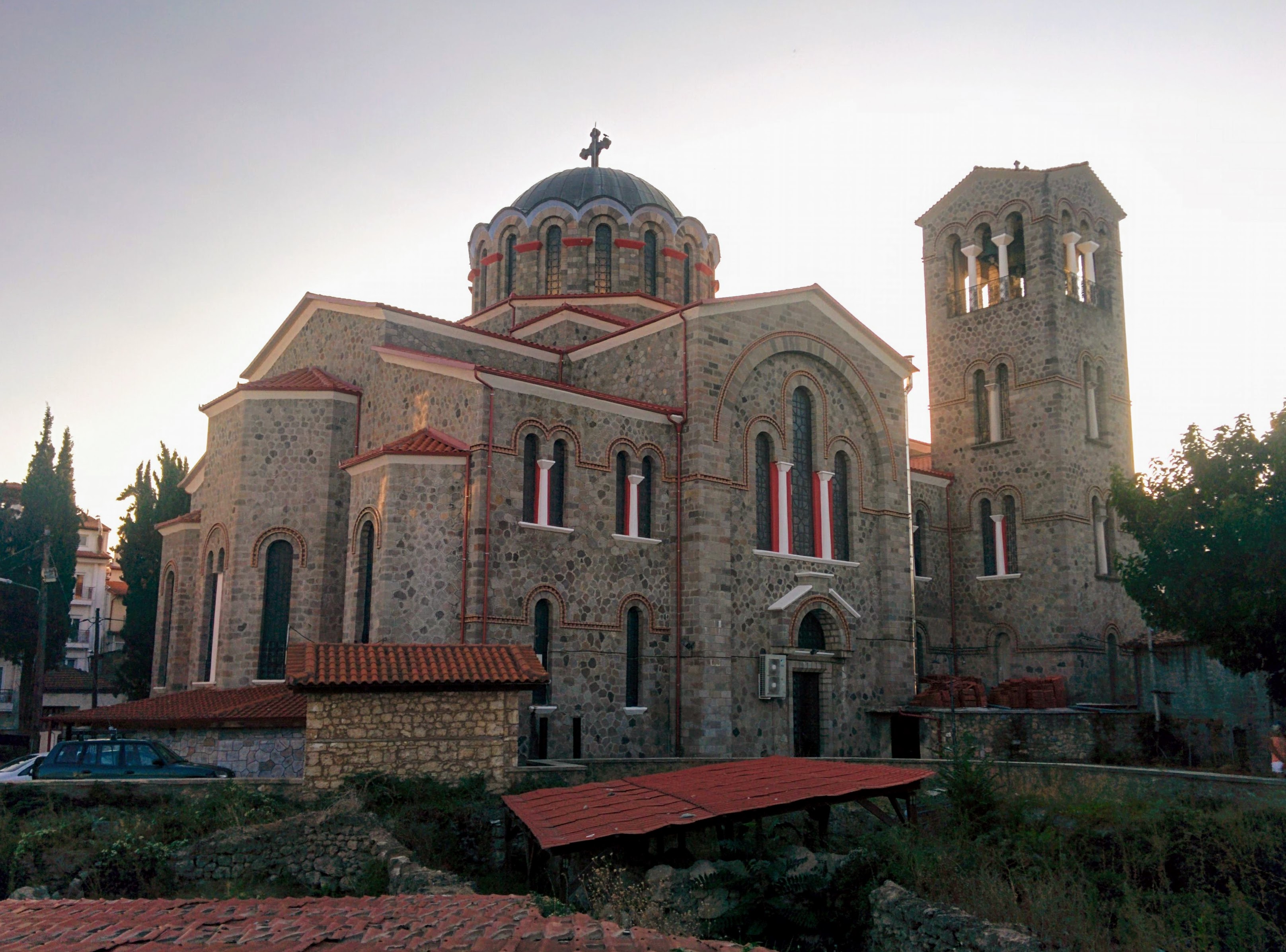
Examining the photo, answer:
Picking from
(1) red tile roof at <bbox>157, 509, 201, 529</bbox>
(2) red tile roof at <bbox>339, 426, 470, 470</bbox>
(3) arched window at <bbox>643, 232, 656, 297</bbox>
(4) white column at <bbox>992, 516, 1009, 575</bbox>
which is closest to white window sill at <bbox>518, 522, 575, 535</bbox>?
(2) red tile roof at <bbox>339, 426, 470, 470</bbox>

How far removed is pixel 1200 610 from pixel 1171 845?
8.81m

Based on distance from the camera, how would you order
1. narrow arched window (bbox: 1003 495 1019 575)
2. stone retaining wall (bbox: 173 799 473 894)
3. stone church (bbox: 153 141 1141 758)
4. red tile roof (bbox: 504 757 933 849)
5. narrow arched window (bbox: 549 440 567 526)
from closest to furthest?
1. red tile roof (bbox: 504 757 933 849)
2. stone retaining wall (bbox: 173 799 473 894)
3. stone church (bbox: 153 141 1141 758)
4. narrow arched window (bbox: 549 440 567 526)
5. narrow arched window (bbox: 1003 495 1019 575)

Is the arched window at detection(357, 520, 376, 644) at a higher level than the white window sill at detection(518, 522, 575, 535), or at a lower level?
lower

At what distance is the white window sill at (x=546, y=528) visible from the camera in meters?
19.7

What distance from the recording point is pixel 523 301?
27.9m

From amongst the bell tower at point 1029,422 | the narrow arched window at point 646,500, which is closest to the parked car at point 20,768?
the narrow arched window at point 646,500

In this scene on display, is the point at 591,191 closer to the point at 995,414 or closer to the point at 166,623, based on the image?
the point at 995,414

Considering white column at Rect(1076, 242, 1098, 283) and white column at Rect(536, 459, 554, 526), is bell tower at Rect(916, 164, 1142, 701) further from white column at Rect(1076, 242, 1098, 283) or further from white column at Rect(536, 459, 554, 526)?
white column at Rect(536, 459, 554, 526)

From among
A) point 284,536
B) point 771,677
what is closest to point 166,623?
point 284,536

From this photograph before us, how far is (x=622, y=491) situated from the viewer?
70.6ft

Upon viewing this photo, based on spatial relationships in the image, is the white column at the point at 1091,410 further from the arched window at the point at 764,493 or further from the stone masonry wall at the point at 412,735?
the stone masonry wall at the point at 412,735

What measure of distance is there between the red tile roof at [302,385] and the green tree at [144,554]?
933 centimetres

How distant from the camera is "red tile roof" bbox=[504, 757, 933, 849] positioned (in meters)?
11.9

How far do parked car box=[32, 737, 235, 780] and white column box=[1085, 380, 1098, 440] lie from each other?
73.2ft
